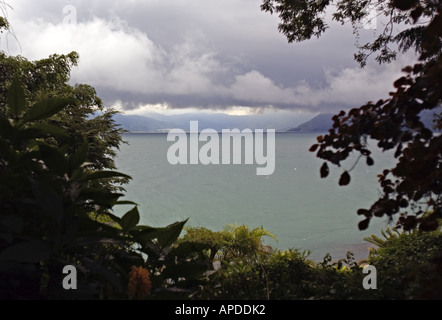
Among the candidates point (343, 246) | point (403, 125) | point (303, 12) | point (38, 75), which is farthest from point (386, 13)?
point (343, 246)

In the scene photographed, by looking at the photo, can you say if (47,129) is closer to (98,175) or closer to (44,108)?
(44,108)

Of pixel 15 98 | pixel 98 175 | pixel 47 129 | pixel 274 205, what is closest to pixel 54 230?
pixel 98 175

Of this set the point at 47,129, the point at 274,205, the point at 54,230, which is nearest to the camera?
the point at 54,230

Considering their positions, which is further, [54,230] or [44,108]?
[44,108]

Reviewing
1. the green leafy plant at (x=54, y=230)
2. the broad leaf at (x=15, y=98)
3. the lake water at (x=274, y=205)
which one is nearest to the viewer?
the green leafy plant at (x=54, y=230)

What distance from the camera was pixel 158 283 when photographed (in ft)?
5.40

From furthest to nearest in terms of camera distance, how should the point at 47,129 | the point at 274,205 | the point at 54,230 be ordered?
the point at 274,205 < the point at 47,129 < the point at 54,230

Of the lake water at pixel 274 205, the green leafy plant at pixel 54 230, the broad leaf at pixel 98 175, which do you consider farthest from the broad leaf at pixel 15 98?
the lake water at pixel 274 205

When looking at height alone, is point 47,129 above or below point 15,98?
below

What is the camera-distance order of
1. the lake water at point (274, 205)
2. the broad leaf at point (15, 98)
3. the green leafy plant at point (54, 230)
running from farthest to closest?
the lake water at point (274, 205) → the broad leaf at point (15, 98) → the green leafy plant at point (54, 230)

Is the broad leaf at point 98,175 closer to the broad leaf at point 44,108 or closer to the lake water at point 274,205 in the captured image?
the broad leaf at point 44,108

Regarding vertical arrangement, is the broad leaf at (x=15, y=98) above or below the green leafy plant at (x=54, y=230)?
above

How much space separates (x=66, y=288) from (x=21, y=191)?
483 millimetres
